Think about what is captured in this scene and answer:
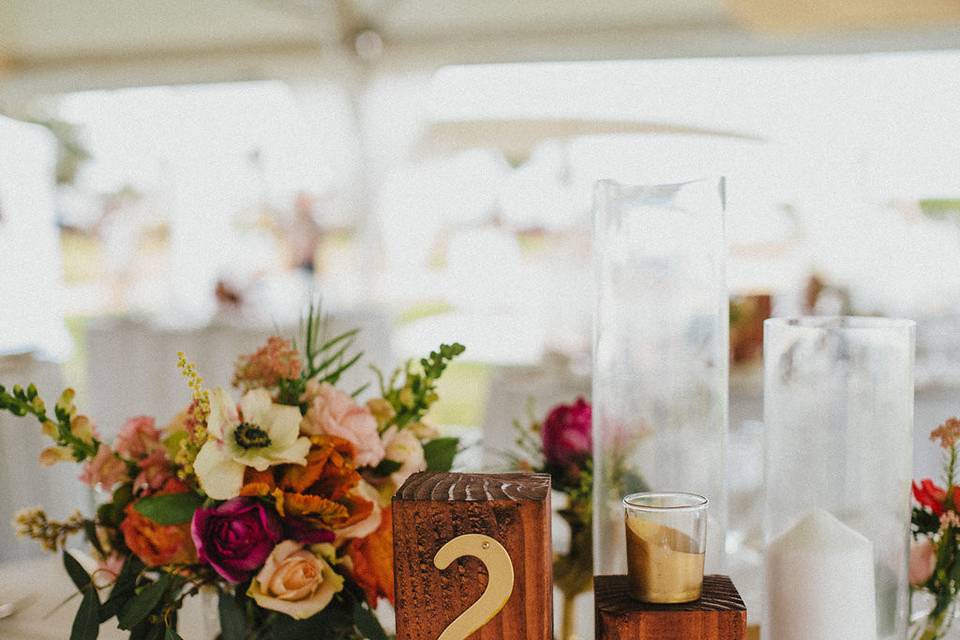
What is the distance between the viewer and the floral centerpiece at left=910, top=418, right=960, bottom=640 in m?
0.74

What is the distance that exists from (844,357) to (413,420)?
0.37m

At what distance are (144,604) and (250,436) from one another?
15 centimetres

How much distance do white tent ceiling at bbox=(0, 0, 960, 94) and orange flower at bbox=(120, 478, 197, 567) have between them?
278cm

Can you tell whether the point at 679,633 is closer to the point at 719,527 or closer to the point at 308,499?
the point at 719,527

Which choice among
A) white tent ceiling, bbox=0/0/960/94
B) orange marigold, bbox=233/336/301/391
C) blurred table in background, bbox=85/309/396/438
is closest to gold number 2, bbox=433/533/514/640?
orange marigold, bbox=233/336/301/391

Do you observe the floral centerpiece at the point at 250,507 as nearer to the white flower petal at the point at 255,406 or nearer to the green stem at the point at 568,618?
the white flower petal at the point at 255,406

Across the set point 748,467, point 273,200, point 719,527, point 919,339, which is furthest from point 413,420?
point 273,200

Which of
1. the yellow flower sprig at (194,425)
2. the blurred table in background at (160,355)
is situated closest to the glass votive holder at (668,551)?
the yellow flower sprig at (194,425)

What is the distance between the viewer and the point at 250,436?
732 millimetres

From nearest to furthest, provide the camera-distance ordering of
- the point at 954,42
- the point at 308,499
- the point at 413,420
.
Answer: the point at 308,499 → the point at 413,420 → the point at 954,42

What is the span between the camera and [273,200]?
8.30 metres

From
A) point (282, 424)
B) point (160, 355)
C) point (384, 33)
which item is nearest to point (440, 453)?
point (282, 424)

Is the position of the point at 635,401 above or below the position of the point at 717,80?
below

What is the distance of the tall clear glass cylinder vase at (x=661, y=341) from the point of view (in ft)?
2.49
